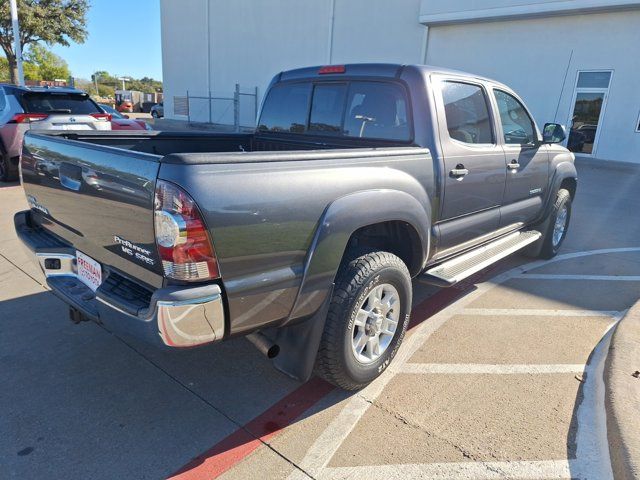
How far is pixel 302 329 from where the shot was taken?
2.51m

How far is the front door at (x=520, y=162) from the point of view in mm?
4203

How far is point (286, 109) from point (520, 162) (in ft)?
7.40

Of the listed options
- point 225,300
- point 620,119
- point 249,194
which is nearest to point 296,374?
point 225,300

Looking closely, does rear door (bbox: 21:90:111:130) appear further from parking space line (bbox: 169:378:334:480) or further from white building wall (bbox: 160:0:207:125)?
white building wall (bbox: 160:0:207:125)

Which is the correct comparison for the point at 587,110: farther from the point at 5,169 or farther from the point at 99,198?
the point at 99,198

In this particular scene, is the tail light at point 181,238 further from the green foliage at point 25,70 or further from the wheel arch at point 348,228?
the green foliage at point 25,70

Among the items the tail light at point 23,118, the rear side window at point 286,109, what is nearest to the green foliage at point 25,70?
the tail light at point 23,118

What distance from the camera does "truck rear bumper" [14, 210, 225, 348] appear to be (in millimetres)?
1952

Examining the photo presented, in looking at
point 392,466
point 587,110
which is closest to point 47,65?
point 587,110

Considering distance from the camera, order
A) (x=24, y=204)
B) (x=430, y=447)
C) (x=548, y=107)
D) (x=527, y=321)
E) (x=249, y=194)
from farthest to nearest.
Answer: (x=548, y=107) → (x=24, y=204) → (x=527, y=321) → (x=430, y=447) → (x=249, y=194)

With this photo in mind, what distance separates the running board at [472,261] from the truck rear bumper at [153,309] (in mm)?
1812

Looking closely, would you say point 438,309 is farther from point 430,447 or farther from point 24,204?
point 24,204

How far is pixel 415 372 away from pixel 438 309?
1.12 meters

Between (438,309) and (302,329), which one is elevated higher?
(302,329)
